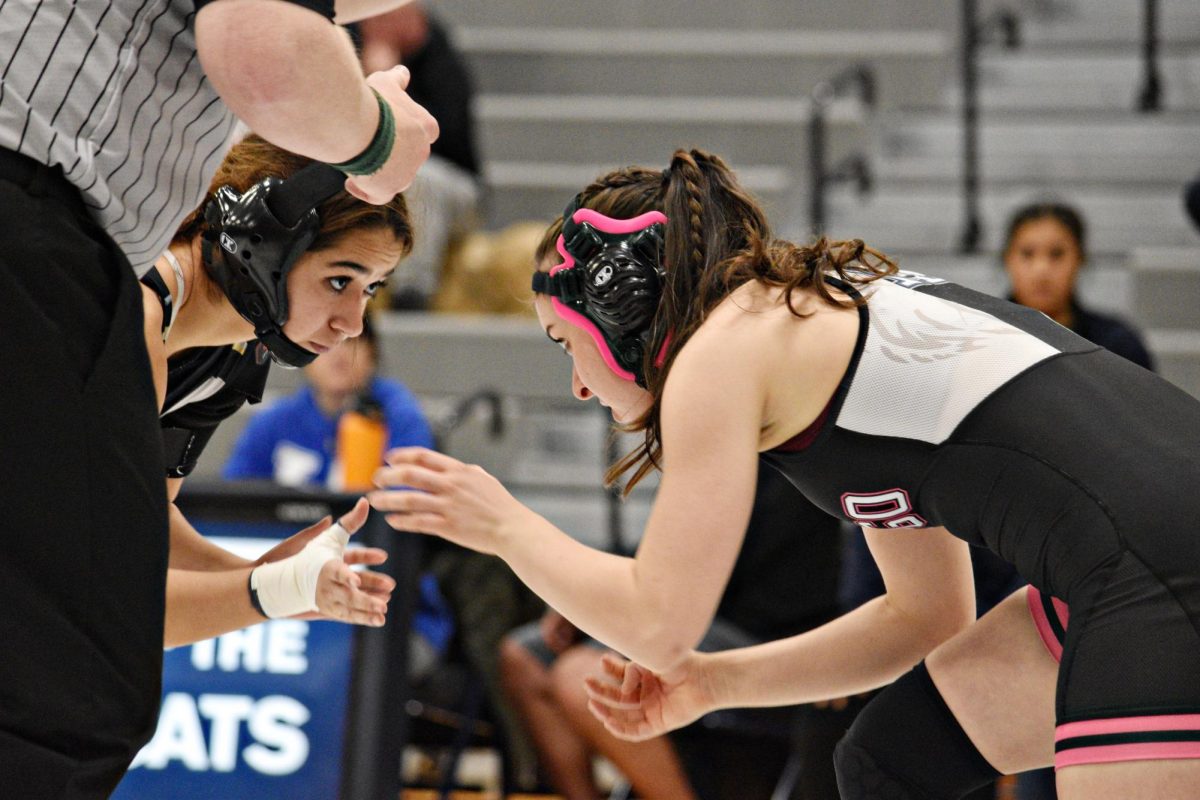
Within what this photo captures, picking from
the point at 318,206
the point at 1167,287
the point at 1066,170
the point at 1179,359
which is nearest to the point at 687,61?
the point at 1066,170

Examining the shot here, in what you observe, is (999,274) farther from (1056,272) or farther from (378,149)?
(378,149)

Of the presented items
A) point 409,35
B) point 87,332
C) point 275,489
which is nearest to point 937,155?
point 409,35

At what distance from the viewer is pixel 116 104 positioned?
153 centimetres

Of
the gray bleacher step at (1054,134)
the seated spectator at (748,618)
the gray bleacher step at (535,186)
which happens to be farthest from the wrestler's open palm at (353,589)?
the gray bleacher step at (1054,134)

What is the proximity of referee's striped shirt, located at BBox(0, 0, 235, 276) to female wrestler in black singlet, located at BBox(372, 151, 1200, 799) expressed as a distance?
386mm

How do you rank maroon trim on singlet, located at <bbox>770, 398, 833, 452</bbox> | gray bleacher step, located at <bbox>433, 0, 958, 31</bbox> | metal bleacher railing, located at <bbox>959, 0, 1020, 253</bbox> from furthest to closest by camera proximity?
gray bleacher step, located at <bbox>433, 0, 958, 31</bbox> → metal bleacher railing, located at <bbox>959, 0, 1020, 253</bbox> → maroon trim on singlet, located at <bbox>770, 398, 833, 452</bbox>

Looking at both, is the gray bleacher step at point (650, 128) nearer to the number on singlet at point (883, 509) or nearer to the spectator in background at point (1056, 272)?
the spectator in background at point (1056, 272)

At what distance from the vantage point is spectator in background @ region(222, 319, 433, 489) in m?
4.77

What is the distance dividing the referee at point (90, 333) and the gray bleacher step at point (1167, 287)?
4.62m

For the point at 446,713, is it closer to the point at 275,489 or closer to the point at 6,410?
the point at 275,489

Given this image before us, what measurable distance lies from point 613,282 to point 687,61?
5694 millimetres

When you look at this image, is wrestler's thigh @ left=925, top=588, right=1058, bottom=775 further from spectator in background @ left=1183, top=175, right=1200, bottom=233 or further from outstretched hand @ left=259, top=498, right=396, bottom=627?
spectator in background @ left=1183, top=175, right=1200, bottom=233

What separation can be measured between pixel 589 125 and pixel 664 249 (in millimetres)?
5245

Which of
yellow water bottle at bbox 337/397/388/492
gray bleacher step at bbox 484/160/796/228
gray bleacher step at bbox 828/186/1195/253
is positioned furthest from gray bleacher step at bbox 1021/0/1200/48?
yellow water bottle at bbox 337/397/388/492
